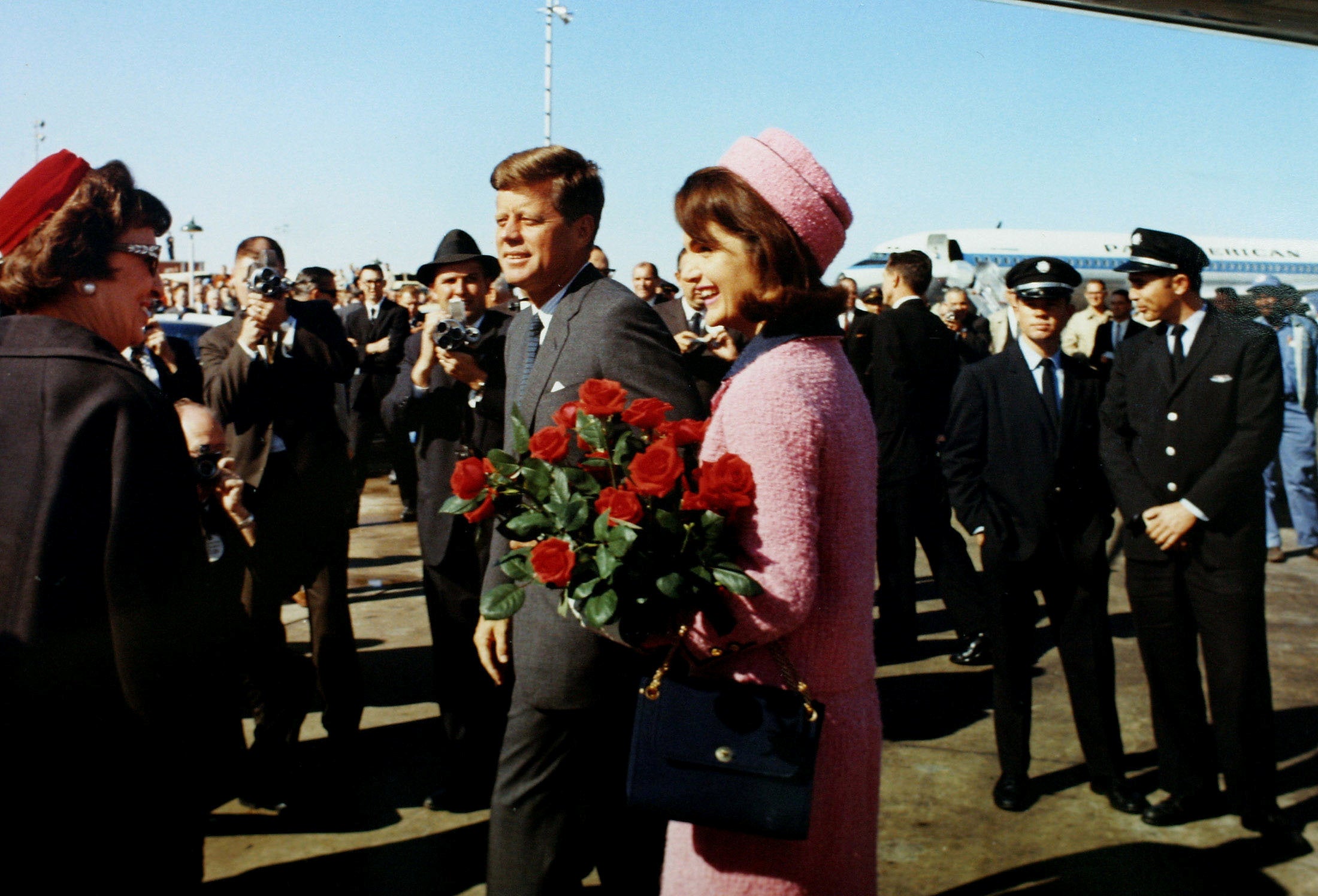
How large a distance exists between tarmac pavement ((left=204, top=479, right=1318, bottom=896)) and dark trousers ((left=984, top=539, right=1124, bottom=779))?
0.24m

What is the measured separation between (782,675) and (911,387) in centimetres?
491

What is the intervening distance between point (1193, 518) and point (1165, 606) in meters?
0.43

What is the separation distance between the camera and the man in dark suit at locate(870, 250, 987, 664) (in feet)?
20.6

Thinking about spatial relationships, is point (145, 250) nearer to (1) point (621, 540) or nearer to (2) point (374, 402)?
(1) point (621, 540)

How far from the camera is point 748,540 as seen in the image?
182 centimetres

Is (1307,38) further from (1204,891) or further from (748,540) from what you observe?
(1204,891)

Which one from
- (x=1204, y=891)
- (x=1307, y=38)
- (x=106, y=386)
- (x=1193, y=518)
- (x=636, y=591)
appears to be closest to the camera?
(x=636, y=591)

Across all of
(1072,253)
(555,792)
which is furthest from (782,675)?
(1072,253)

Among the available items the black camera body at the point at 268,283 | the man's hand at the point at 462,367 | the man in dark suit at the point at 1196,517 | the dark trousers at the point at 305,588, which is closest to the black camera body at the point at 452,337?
the man's hand at the point at 462,367

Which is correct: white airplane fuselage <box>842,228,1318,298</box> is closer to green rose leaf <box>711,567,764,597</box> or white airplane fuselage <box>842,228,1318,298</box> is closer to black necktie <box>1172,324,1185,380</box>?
black necktie <box>1172,324,1185,380</box>

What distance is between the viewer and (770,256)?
2012mm

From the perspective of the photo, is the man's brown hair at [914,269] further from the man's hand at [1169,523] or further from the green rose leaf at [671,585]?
the green rose leaf at [671,585]

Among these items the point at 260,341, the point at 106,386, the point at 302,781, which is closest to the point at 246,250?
the point at 260,341

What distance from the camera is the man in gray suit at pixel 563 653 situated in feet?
8.38
